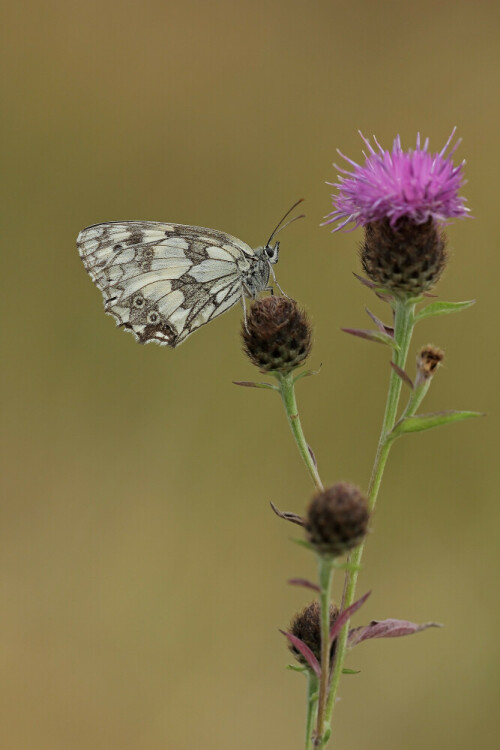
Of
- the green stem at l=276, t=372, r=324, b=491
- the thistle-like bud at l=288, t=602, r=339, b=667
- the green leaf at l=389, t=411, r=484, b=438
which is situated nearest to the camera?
the green leaf at l=389, t=411, r=484, b=438

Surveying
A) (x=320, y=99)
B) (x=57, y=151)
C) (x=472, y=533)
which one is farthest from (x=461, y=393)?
(x=57, y=151)

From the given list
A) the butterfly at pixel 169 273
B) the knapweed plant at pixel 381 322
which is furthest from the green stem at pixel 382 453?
the butterfly at pixel 169 273

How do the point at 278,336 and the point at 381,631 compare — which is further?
the point at 278,336

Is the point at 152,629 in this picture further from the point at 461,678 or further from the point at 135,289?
the point at 135,289

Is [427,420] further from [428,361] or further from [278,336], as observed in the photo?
[278,336]

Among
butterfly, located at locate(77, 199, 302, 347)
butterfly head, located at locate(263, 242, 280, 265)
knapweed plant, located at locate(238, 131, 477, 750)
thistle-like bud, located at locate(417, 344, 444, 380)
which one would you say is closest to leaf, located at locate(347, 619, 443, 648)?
knapweed plant, located at locate(238, 131, 477, 750)

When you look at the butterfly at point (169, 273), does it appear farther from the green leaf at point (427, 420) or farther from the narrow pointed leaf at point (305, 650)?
the narrow pointed leaf at point (305, 650)

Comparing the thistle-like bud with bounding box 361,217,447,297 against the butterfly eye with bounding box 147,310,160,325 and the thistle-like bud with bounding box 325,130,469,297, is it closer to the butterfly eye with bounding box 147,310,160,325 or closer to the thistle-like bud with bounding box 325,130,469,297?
the thistle-like bud with bounding box 325,130,469,297

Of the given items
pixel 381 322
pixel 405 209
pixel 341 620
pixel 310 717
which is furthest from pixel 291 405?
pixel 310 717
